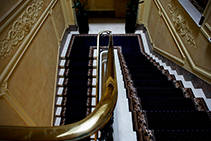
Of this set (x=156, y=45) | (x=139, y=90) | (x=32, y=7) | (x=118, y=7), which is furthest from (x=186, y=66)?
(x=118, y=7)

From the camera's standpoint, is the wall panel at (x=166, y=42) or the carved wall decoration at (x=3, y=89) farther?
the wall panel at (x=166, y=42)

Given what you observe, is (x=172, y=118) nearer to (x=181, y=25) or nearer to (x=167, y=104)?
(x=167, y=104)

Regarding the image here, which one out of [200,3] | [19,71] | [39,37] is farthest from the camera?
[39,37]

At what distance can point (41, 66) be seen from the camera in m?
3.36

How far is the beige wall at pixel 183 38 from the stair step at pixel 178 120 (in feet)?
2.57

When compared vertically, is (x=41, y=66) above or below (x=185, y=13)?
below

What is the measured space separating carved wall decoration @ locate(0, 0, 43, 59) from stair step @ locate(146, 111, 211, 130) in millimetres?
2328

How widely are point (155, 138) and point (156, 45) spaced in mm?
3695

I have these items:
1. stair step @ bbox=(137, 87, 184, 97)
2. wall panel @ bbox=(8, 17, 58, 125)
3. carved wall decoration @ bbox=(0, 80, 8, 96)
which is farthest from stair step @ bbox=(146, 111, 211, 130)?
wall panel @ bbox=(8, 17, 58, 125)

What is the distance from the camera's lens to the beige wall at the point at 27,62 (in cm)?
223

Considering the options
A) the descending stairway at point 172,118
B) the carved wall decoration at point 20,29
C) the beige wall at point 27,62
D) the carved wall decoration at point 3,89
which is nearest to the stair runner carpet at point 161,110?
the descending stairway at point 172,118

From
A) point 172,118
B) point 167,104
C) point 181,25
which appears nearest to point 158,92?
point 167,104

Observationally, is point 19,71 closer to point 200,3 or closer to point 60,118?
point 60,118

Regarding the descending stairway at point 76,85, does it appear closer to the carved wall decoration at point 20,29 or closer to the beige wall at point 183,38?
the carved wall decoration at point 20,29
